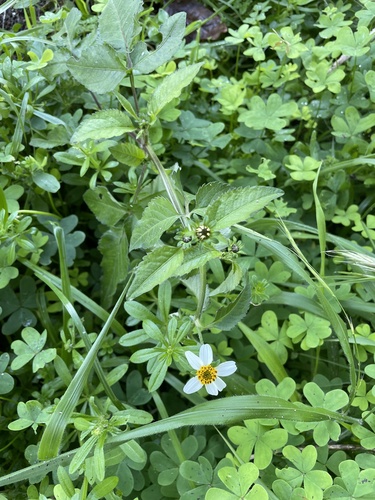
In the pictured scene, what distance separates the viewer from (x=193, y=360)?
4.12ft

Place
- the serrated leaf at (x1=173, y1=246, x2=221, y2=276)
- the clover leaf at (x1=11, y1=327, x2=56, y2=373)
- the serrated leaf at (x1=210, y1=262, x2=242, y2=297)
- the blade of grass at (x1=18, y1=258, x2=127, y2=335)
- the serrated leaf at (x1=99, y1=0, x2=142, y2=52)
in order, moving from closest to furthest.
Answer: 1. the serrated leaf at (x1=173, y1=246, x2=221, y2=276)
2. the serrated leaf at (x1=210, y1=262, x2=242, y2=297)
3. the serrated leaf at (x1=99, y1=0, x2=142, y2=52)
4. the clover leaf at (x1=11, y1=327, x2=56, y2=373)
5. the blade of grass at (x1=18, y1=258, x2=127, y2=335)

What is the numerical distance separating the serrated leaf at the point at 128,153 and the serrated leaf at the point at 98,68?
0.15 meters

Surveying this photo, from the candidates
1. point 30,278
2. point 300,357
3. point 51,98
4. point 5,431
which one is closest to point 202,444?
point 300,357

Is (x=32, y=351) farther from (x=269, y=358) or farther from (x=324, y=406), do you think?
(x=324, y=406)

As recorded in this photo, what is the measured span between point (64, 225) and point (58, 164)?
0.28 m

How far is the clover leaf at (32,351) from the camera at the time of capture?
4.79ft

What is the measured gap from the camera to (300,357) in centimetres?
174

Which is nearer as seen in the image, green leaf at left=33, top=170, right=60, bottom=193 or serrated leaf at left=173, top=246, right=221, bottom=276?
serrated leaf at left=173, top=246, right=221, bottom=276

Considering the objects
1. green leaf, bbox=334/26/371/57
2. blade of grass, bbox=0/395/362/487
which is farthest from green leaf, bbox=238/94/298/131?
blade of grass, bbox=0/395/362/487

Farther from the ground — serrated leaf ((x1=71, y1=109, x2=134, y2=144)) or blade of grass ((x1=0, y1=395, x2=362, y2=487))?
serrated leaf ((x1=71, y1=109, x2=134, y2=144))

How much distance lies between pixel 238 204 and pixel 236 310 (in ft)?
1.07

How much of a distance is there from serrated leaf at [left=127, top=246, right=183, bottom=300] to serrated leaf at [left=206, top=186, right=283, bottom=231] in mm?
122

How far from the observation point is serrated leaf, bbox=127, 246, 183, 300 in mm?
1119

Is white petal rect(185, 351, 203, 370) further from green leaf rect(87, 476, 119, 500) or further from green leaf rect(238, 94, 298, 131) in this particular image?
green leaf rect(238, 94, 298, 131)
